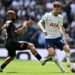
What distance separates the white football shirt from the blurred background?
29.7 feet

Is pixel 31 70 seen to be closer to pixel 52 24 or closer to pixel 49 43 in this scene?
pixel 49 43

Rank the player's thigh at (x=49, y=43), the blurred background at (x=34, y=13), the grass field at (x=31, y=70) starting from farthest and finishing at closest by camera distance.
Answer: the blurred background at (x=34, y=13)
the player's thigh at (x=49, y=43)
the grass field at (x=31, y=70)

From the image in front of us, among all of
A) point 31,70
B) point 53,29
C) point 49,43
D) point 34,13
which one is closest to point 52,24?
point 53,29

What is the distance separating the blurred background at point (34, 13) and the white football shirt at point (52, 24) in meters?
9.06

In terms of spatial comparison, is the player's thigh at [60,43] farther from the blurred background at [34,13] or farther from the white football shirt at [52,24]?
the blurred background at [34,13]

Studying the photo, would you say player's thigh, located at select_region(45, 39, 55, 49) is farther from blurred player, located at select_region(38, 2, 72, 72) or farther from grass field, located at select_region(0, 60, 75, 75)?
grass field, located at select_region(0, 60, 75, 75)

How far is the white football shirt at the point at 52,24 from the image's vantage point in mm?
16609

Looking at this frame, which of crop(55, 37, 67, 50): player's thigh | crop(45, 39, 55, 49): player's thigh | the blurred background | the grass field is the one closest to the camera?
the grass field

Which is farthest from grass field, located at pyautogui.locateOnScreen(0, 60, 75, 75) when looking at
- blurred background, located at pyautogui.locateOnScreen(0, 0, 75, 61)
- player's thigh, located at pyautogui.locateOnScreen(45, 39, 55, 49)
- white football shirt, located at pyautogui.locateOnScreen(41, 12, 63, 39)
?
blurred background, located at pyautogui.locateOnScreen(0, 0, 75, 61)

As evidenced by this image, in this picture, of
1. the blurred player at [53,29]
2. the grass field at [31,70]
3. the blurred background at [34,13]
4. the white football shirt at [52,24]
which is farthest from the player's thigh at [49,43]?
the blurred background at [34,13]

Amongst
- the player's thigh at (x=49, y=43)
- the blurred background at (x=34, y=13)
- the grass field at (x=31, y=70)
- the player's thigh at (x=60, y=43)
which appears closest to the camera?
the grass field at (x=31, y=70)


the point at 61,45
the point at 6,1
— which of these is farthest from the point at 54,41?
the point at 6,1

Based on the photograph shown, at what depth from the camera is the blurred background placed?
26.1 m

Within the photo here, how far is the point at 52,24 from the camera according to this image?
16672 millimetres
